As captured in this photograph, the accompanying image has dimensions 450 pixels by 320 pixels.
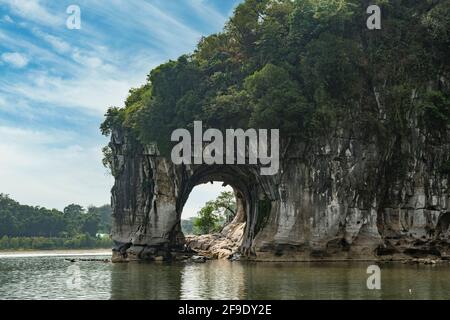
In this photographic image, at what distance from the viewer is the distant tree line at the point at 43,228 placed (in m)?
80.4

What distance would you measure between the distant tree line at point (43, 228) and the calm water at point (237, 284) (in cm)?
5413

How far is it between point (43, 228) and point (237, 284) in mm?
71716

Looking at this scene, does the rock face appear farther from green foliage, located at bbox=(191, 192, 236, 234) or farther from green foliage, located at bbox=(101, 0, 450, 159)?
green foliage, located at bbox=(191, 192, 236, 234)

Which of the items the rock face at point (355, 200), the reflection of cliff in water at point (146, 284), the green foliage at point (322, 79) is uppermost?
the green foliage at point (322, 79)

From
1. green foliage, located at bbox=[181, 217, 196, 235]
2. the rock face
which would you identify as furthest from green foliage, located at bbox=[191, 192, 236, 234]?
green foliage, located at bbox=[181, 217, 196, 235]

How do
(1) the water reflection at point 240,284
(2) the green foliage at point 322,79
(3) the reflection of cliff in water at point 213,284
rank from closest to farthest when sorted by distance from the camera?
(1) the water reflection at point 240,284, (3) the reflection of cliff in water at point 213,284, (2) the green foliage at point 322,79

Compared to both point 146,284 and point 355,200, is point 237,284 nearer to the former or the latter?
point 146,284

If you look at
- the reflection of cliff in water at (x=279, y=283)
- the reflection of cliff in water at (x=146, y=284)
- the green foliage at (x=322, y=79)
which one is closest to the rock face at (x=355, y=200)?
the green foliage at (x=322, y=79)

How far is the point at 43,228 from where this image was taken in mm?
87375

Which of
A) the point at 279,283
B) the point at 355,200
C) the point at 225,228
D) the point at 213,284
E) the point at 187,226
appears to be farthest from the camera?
the point at 187,226

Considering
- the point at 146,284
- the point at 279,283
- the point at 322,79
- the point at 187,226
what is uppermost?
the point at 322,79

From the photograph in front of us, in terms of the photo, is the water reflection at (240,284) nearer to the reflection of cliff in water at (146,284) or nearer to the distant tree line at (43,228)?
the reflection of cliff in water at (146,284)

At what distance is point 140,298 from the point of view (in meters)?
18.8

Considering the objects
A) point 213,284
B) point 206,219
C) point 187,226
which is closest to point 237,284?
point 213,284
